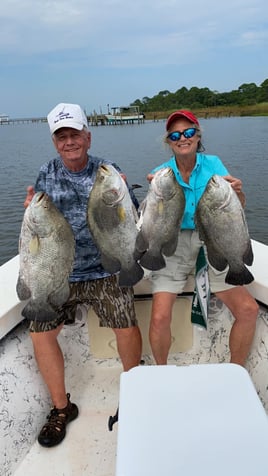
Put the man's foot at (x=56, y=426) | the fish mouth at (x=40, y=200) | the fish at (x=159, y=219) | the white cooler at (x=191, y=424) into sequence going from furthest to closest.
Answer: the man's foot at (x=56, y=426) → the fish at (x=159, y=219) → the fish mouth at (x=40, y=200) → the white cooler at (x=191, y=424)

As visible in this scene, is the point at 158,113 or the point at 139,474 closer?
the point at 139,474

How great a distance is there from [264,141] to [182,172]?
32.4 meters

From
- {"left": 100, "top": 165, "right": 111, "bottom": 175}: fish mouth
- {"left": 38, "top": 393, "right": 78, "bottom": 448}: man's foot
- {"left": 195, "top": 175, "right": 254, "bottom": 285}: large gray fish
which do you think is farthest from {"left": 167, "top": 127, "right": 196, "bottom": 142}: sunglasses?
{"left": 38, "top": 393, "right": 78, "bottom": 448}: man's foot

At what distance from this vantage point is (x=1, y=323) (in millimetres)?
2674

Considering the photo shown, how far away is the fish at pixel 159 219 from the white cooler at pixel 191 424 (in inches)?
31.4

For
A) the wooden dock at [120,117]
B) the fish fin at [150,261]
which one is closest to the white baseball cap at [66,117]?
the fish fin at [150,261]

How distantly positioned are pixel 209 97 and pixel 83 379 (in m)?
102

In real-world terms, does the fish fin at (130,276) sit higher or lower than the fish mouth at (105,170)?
lower

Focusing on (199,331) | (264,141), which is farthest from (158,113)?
(199,331)

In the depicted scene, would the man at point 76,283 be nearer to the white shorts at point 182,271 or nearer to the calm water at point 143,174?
the white shorts at point 182,271

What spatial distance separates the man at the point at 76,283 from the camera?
2814mm

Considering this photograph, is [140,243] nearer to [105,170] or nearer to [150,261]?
[150,261]

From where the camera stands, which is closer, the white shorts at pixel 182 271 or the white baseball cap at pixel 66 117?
the white baseball cap at pixel 66 117

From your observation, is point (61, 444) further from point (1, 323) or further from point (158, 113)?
point (158, 113)
